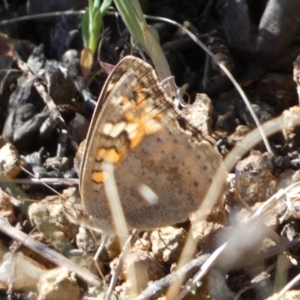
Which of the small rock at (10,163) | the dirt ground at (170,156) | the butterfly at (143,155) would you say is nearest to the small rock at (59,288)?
the dirt ground at (170,156)

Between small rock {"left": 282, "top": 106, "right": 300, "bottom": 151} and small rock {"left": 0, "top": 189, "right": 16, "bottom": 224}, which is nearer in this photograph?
small rock {"left": 282, "top": 106, "right": 300, "bottom": 151}

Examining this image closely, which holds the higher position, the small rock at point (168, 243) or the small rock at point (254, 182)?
the small rock at point (254, 182)

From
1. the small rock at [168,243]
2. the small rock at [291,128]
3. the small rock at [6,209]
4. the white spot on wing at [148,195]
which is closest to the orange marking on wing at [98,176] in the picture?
the white spot on wing at [148,195]

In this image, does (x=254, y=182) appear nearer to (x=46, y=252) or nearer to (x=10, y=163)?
(x=46, y=252)

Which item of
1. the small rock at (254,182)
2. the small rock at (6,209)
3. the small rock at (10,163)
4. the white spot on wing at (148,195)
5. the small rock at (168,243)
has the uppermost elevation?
the small rock at (10,163)

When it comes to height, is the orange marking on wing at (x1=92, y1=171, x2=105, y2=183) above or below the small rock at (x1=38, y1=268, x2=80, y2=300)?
above

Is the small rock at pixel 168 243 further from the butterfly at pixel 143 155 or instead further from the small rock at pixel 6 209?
the small rock at pixel 6 209

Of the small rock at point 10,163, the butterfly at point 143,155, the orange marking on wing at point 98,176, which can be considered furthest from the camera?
the small rock at point 10,163

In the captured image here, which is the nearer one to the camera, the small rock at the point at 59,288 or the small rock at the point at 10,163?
the small rock at the point at 59,288

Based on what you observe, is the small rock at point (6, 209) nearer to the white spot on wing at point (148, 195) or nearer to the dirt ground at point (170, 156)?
the dirt ground at point (170, 156)

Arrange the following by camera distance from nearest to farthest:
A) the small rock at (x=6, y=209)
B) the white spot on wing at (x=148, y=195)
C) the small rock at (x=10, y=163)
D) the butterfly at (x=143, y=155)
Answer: the butterfly at (x=143, y=155) → the white spot on wing at (x=148, y=195) → the small rock at (x=6, y=209) → the small rock at (x=10, y=163)

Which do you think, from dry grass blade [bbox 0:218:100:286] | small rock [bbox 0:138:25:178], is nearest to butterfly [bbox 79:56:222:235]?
dry grass blade [bbox 0:218:100:286]

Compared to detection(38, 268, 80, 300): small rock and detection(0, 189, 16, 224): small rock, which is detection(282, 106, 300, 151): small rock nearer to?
detection(38, 268, 80, 300): small rock
